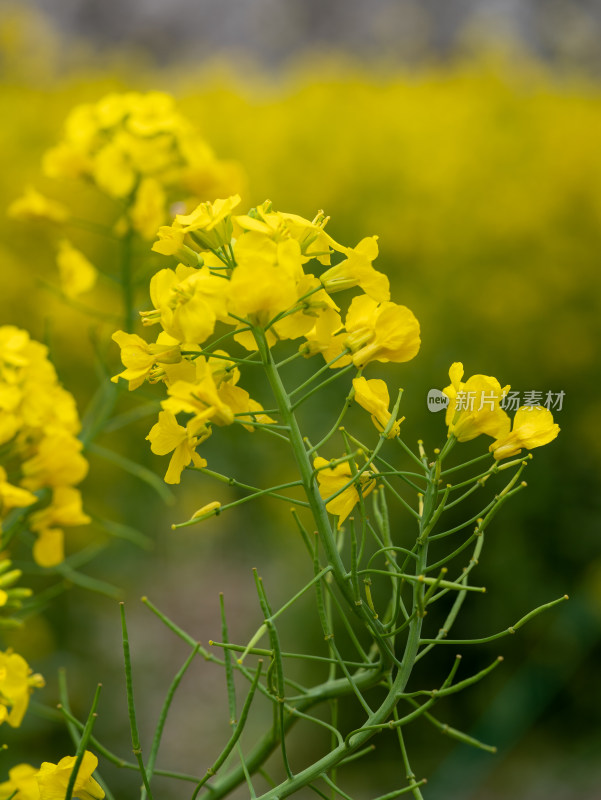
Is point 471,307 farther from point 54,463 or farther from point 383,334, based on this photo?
point 383,334

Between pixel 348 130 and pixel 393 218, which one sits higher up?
pixel 348 130

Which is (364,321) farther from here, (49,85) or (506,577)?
(49,85)

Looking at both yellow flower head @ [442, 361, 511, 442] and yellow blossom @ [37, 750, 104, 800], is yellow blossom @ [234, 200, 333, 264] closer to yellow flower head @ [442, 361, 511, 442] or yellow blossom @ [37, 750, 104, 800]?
yellow flower head @ [442, 361, 511, 442]

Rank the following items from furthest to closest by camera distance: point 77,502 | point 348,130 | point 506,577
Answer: point 348,130
point 506,577
point 77,502

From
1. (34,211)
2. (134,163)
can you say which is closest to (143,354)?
(134,163)

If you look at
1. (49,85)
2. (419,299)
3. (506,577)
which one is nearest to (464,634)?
(506,577)

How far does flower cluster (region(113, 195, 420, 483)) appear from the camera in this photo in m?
0.40

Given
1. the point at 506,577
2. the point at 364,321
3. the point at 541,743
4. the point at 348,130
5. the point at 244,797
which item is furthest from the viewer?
the point at 348,130

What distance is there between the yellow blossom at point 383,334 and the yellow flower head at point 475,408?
3cm

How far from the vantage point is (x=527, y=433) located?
452 millimetres

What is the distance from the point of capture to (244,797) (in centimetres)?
152

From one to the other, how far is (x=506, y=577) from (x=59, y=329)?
1140 mm

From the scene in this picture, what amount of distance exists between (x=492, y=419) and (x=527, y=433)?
0.02 m

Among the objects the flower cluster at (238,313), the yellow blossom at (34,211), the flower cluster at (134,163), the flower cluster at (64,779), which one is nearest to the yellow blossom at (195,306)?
the flower cluster at (238,313)
